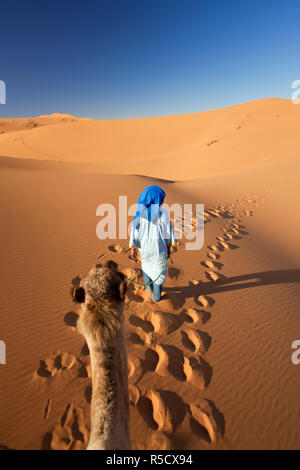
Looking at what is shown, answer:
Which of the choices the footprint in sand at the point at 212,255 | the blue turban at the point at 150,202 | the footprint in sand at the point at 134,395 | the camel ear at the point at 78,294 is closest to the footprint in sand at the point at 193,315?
the footprint in sand at the point at 134,395

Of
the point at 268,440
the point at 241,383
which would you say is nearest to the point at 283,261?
the point at 241,383

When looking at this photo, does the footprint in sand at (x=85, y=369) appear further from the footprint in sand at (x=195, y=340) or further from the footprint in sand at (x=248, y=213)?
the footprint in sand at (x=248, y=213)

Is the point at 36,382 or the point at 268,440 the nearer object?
the point at 268,440

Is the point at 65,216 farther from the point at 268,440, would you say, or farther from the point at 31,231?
the point at 268,440

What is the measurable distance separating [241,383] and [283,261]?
12.9 feet

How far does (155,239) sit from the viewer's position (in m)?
2.93

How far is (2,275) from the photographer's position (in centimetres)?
377

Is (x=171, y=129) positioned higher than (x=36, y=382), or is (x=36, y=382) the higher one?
(x=171, y=129)

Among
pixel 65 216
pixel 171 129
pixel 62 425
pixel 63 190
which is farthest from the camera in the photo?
pixel 171 129

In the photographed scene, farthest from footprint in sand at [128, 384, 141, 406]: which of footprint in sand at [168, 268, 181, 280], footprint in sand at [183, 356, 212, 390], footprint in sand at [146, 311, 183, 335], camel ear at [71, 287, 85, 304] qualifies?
footprint in sand at [168, 268, 181, 280]

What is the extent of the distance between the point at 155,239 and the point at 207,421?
6.91 feet

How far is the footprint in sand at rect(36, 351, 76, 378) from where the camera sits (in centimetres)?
244

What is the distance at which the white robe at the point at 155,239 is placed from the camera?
9.55 ft

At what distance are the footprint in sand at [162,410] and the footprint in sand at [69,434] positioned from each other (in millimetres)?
586
